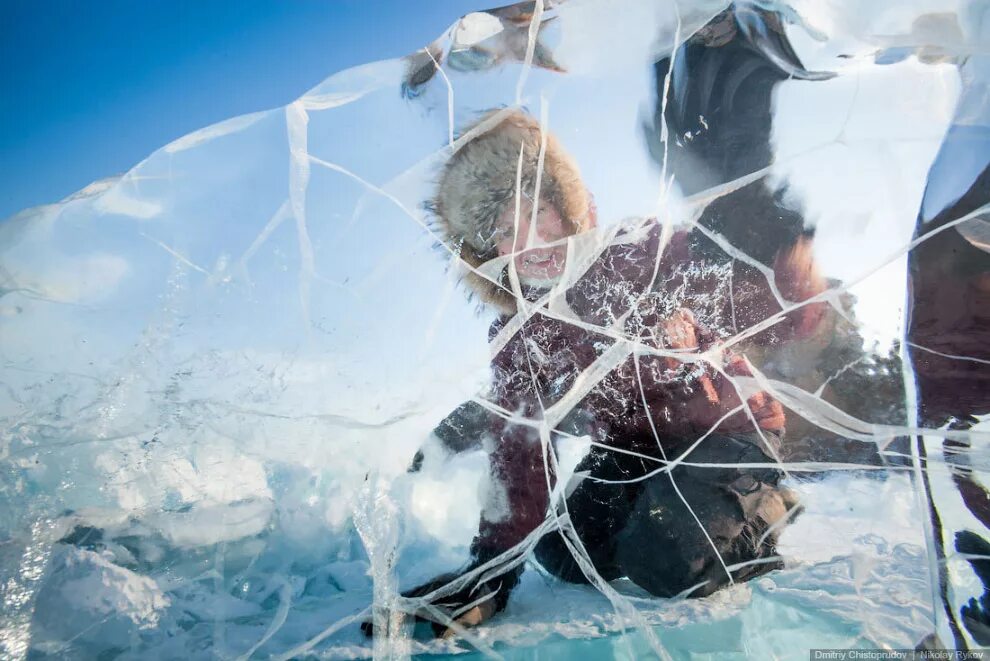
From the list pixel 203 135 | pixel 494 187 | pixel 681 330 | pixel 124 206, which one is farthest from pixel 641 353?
pixel 124 206

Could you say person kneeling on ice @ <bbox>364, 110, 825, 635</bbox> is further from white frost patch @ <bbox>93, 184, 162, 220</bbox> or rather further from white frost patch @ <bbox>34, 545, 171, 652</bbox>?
white frost patch @ <bbox>93, 184, 162, 220</bbox>

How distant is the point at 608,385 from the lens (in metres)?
1.49

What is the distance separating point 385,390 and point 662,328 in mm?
829

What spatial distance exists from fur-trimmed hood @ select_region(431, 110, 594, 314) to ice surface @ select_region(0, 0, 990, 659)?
48 mm

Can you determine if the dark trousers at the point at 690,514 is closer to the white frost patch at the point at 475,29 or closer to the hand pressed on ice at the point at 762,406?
the hand pressed on ice at the point at 762,406

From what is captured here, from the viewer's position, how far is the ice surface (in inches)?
52.7

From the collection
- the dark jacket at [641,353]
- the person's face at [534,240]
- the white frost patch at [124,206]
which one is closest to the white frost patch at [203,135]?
the white frost patch at [124,206]

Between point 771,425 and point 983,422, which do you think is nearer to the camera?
point 983,422

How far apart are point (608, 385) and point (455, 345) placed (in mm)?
470

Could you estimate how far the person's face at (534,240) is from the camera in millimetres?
1541

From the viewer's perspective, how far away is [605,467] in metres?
1.53

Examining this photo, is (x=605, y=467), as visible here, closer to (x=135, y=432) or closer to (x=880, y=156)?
(x=880, y=156)

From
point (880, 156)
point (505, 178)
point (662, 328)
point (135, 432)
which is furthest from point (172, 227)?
point (880, 156)

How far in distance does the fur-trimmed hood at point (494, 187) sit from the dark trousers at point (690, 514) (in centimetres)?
62
